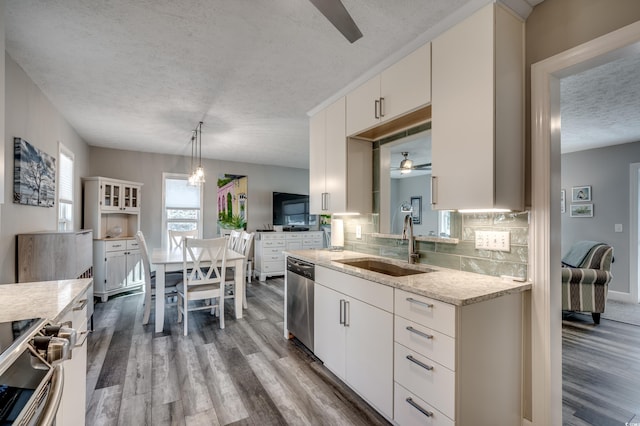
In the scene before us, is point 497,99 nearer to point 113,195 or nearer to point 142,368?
point 142,368

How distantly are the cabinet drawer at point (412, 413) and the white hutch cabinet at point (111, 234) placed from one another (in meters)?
4.32

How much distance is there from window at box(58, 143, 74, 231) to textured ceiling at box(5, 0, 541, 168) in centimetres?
48

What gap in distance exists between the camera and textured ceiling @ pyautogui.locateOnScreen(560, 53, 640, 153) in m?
2.47

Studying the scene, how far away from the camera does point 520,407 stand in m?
1.67

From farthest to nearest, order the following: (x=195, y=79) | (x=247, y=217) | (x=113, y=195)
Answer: (x=247, y=217) < (x=113, y=195) < (x=195, y=79)

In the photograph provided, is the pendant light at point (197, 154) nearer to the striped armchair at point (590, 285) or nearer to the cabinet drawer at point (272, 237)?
the cabinet drawer at point (272, 237)

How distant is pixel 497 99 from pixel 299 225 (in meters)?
5.30

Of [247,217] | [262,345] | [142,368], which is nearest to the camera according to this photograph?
Result: [142,368]

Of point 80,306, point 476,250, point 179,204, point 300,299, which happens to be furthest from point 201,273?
point 179,204

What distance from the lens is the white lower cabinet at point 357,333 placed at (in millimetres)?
1761

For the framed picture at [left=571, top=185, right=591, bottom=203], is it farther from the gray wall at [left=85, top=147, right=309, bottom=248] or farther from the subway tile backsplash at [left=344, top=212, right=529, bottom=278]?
the gray wall at [left=85, top=147, right=309, bottom=248]

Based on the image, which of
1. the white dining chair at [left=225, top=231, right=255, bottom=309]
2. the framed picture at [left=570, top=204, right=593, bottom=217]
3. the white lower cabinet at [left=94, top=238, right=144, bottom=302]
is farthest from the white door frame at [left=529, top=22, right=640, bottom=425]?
the white lower cabinet at [left=94, top=238, right=144, bottom=302]

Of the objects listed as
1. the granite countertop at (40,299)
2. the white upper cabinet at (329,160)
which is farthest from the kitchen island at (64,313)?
the white upper cabinet at (329,160)

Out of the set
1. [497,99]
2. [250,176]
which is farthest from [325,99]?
[250,176]
